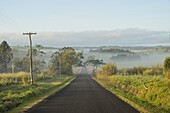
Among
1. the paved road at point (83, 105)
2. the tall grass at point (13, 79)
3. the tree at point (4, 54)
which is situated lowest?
the tall grass at point (13, 79)

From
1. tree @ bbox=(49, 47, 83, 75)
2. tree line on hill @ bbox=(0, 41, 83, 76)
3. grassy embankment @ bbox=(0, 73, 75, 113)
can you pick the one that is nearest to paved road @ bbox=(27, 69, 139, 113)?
grassy embankment @ bbox=(0, 73, 75, 113)

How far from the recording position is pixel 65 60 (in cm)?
13300

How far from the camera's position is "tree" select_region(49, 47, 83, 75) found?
130 metres

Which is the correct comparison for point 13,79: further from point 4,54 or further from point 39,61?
point 39,61

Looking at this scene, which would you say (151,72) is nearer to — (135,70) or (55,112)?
(135,70)

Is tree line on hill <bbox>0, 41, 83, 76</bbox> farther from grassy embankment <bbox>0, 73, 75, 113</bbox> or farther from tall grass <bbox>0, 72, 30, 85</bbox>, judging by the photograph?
grassy embankment <bbox>0, 73, 75, 113</bbox>

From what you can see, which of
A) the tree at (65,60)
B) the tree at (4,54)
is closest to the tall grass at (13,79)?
the tree at (4,54)

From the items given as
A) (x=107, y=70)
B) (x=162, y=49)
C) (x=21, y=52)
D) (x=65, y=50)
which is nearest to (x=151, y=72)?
(x=107, y=70)

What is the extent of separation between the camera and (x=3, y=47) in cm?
10794

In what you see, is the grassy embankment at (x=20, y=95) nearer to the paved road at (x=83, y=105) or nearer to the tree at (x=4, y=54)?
the paved road at (x=83, y=105)

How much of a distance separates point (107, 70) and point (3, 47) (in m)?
46.0

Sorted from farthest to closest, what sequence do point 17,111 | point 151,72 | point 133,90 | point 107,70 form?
point 107,70 < point 151,72 < point 133,90 < point 17,111

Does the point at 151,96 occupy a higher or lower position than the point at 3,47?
lower

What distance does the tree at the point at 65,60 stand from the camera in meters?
130
